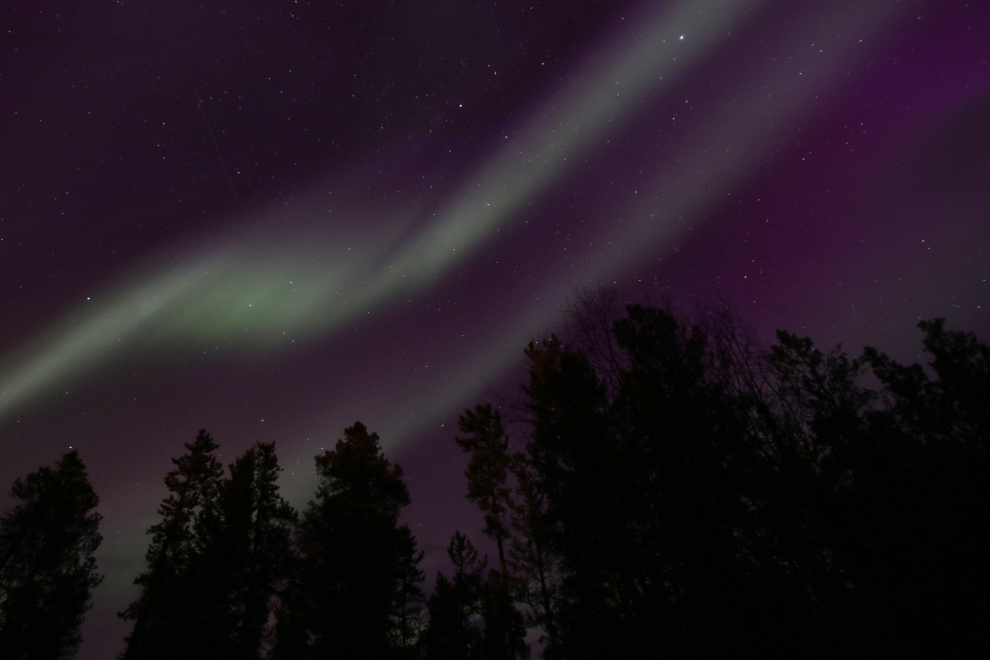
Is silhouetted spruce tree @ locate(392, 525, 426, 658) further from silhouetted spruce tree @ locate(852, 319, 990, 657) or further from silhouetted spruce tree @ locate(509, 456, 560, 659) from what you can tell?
silhouetted spruce tree @ locate(852, 319, 990, 657)

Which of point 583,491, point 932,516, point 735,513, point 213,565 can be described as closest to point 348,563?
point 213,565

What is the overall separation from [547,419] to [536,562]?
8403 mm

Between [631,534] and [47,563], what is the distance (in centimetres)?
2335

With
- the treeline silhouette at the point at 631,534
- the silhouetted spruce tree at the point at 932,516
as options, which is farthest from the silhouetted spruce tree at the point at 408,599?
the silhouetted spruce tree at the point at 932,516

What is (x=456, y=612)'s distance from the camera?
20.7 meters

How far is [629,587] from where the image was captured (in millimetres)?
10547

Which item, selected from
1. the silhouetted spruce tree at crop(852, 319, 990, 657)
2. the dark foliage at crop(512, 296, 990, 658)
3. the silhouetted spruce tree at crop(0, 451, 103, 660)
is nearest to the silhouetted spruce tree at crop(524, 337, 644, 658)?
the dark foliage at crop(512, 296, 990, 658)

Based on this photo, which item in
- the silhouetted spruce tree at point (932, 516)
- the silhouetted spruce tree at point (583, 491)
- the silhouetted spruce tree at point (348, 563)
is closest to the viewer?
the silhouetted spruce tree at point (932, 516)

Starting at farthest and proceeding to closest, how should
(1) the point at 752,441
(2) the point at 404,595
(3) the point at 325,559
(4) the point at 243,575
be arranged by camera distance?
(2) the point at 404,595 → (4) the point at 243,575 → (3) the point at 325,559 → (1) the point at 752,441

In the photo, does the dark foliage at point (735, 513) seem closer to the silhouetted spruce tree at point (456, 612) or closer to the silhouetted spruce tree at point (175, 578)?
the silhouetted spruce tree at point (456, 612)

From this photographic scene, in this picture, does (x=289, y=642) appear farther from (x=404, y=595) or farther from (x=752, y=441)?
(x=752, y=441)

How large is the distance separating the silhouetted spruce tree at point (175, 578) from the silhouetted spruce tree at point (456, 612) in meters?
10.7

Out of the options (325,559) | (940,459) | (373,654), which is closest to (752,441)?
(940,459)

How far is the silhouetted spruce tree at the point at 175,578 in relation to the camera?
14.5m
